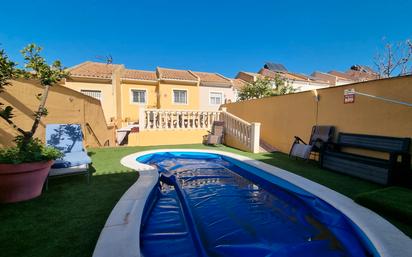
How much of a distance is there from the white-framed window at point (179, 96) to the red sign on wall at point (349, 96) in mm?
14066

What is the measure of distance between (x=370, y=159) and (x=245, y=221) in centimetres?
357

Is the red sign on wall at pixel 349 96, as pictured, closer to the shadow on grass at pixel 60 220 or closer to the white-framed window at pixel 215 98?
the shadow on grass at pixel 60 220

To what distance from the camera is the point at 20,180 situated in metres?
3.04

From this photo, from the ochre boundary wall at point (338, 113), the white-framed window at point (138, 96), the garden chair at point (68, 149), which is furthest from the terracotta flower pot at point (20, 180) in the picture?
the white-framed window at point (138, 96)

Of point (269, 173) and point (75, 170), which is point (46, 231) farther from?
point (269, 173)

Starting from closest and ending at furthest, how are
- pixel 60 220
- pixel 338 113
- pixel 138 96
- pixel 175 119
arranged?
pixel 60 220
pixel 338 113
pixel 175 119
pixel 138 96

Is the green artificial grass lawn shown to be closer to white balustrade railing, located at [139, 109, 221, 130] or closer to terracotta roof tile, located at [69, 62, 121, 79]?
white balustrade railing, located at [139, 109, 221, 130]

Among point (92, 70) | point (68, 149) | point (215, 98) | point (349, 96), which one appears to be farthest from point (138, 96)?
point (349, 96)

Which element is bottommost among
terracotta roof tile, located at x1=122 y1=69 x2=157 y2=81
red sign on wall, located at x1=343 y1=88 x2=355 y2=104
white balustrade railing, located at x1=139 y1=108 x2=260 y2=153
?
white balustrade railing, located at x1=139 y1=108 x2=260 y2=153

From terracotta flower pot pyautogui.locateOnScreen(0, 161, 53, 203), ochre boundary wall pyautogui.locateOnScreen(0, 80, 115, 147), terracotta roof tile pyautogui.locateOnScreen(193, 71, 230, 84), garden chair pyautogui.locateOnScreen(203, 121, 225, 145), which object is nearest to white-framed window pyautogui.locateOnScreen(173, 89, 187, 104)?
terracotta roof tile pyautogui.locateOnScreen(193, 71, 230, 84)

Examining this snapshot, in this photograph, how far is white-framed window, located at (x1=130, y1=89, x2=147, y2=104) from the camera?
17.3m

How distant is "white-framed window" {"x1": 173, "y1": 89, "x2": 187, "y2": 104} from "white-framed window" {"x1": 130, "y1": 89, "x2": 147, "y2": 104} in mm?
2528

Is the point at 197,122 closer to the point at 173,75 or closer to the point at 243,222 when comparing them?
the point at 243,222

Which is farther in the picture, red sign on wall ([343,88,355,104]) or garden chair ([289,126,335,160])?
garden chair ([289,126,335,160])
